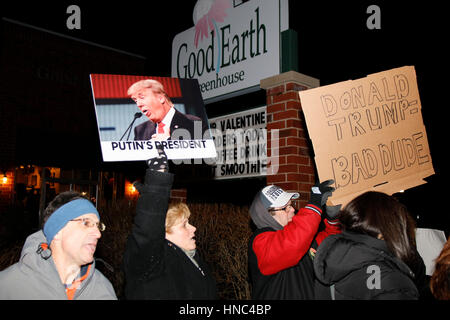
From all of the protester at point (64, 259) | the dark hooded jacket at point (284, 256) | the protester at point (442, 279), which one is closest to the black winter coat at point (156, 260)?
the protester at point (64, 259)

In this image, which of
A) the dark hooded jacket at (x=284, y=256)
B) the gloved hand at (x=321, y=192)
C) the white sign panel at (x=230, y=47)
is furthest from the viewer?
the white sign panel at (x=230, y=47)

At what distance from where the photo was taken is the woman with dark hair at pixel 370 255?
6.75 ft

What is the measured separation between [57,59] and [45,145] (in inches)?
131

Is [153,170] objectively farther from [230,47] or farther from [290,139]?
[230,47]

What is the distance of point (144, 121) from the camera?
3.08 m

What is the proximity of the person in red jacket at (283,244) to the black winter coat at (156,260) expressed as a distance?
1.20ft

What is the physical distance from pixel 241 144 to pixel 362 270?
3.50 metres

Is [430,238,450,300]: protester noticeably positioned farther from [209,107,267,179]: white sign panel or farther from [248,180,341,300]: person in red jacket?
[209,107,267,179]: white sign panel

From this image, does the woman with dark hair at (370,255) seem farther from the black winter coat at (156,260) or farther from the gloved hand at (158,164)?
the gloved hand at (158,164)

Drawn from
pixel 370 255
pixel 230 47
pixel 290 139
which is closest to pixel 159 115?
pixel 370 255

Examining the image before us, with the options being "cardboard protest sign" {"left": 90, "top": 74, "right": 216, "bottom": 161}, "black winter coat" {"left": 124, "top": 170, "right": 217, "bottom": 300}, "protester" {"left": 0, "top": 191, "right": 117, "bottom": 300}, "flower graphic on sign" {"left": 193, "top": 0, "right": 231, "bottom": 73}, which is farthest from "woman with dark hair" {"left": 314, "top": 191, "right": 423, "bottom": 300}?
"flower graphic on sign" {"left": 193, "top": 0, "right": 231, "bottom": 73}

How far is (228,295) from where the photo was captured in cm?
455

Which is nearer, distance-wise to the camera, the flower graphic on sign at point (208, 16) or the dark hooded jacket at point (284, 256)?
the dark hooded jacket at point (284, 256)

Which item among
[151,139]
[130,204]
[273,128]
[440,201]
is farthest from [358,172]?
[440,201]
